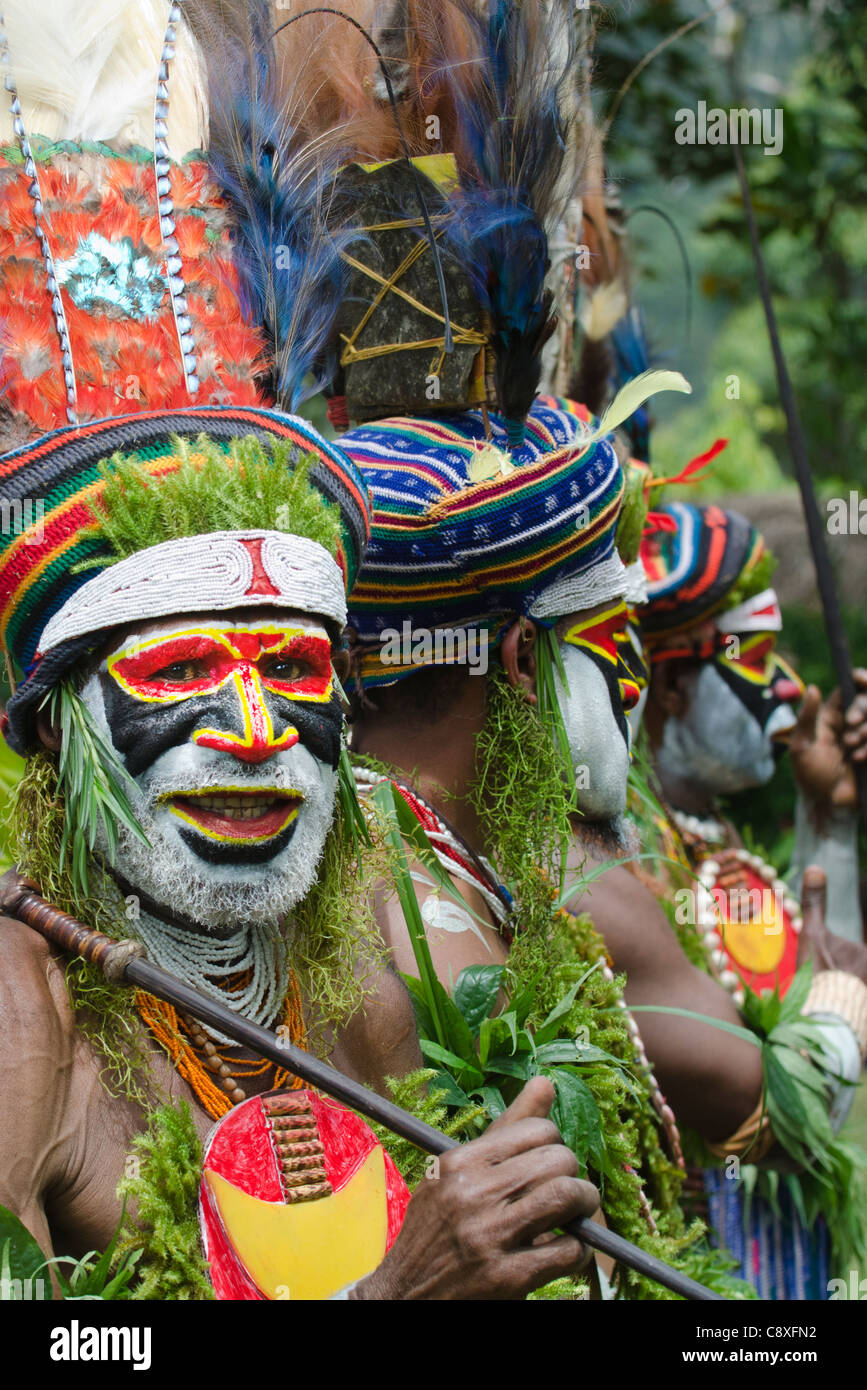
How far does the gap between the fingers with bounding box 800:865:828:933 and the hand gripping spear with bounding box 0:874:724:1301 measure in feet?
7.85

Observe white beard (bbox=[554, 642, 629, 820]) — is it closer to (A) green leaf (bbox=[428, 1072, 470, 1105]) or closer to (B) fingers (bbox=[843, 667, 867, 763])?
(A) green leaf (bbox=[428, 1072, 470, 1105])

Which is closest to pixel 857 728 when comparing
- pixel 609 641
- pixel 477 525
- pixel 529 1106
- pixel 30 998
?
pixel 609 641

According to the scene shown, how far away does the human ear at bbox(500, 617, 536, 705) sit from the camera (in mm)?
3172

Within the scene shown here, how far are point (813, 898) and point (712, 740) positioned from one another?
2.85ft

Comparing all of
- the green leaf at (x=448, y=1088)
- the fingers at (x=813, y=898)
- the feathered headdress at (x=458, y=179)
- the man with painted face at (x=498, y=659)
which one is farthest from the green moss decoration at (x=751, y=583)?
the green leaf at (x=448, y=1088)

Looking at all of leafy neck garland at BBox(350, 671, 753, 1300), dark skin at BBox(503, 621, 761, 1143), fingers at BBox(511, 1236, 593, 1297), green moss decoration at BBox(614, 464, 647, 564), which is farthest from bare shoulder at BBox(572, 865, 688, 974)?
fingers at BBox(511, 1236, 593, 1297)

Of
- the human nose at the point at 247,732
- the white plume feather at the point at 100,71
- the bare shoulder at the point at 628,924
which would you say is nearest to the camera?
the human nose at the point at 247,732

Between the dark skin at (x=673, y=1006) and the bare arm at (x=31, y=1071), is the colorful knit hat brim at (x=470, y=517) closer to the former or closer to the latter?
the dark skin at (x=673, y=1006)

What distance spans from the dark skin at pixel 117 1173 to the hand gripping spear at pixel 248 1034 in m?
0.04

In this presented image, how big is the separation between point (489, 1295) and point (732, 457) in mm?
10439

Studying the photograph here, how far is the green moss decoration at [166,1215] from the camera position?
213cm

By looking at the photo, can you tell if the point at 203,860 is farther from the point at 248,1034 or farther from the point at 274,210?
the point at 274,210

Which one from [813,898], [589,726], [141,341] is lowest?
[813,898]

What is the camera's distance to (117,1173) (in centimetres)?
217
